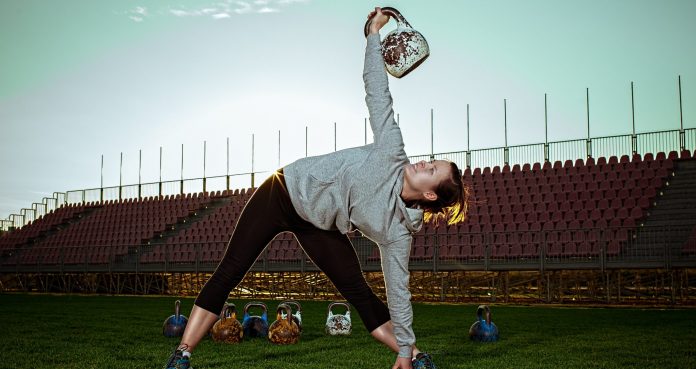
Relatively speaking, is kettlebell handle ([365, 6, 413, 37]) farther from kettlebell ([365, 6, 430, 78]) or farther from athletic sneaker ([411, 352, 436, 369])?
athletic sneaker ([411, 352, 436, 369])

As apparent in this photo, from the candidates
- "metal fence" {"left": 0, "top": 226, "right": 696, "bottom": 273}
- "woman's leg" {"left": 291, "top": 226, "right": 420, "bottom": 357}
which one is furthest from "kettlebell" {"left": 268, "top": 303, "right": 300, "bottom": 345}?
"metal fence" {"left": 0, "top": 226, "right": 696, "bottom": 273}

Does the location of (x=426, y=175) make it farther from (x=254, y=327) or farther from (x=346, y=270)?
(x=254, y=327)

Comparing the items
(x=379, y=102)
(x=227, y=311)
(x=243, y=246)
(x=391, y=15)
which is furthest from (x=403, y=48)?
(x=227, y=311)

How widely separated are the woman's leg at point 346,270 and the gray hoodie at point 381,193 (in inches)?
16.8

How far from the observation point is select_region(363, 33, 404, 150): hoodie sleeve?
125 inches

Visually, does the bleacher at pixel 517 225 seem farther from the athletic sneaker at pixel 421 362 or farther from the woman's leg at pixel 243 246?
the woman's leg at pixel 243 246

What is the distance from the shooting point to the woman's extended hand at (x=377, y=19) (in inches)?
130

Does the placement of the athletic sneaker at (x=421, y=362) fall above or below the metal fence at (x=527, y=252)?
below

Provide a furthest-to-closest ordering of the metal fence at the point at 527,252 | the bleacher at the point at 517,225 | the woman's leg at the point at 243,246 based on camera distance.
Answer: the bleacher at the point at 517,225 → the metal fence at the point at 527,252 → the woman's leg at the point at 243,246

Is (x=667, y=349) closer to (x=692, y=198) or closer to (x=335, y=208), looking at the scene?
(x=335, y=208)

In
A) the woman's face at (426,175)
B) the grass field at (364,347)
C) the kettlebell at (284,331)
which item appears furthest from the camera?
the kettlebell at (284,331)

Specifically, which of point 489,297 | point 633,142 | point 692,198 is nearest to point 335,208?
point 489,297

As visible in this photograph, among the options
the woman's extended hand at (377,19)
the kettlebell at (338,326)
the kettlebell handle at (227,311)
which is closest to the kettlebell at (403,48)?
the woman's extended hand at (377,19)

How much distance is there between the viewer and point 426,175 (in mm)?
3252
